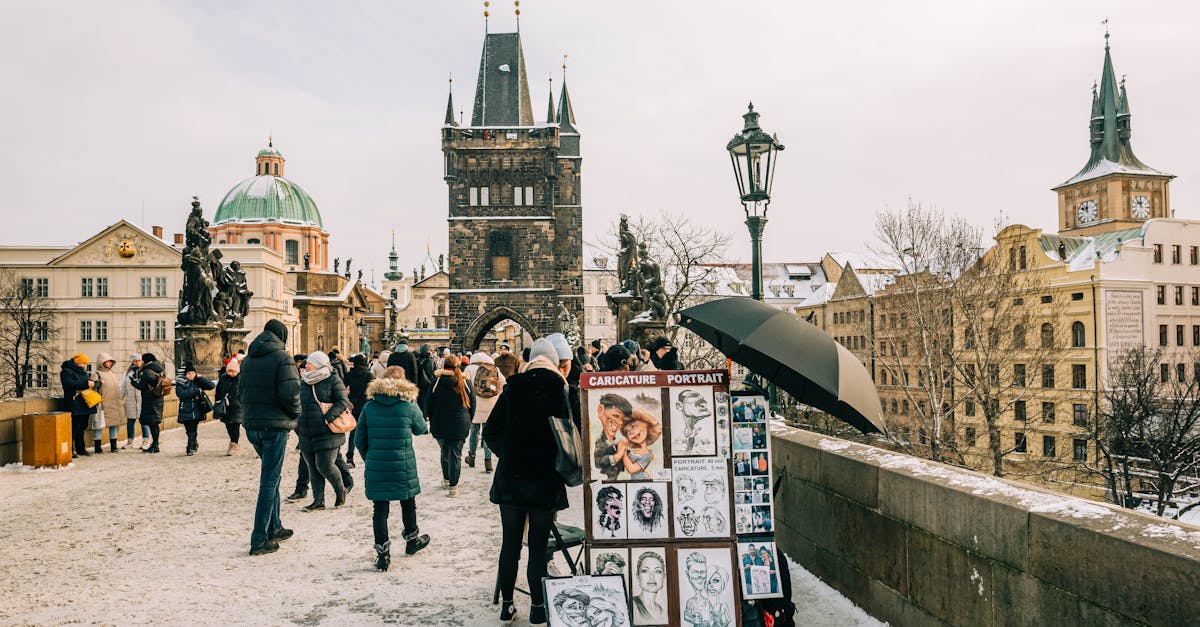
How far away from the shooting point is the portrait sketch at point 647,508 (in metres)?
4.68

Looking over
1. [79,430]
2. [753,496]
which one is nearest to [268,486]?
[753,496]

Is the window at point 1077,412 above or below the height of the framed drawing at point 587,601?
below

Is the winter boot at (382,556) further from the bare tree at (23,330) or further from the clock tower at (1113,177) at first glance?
the clock tower at (1113,177)

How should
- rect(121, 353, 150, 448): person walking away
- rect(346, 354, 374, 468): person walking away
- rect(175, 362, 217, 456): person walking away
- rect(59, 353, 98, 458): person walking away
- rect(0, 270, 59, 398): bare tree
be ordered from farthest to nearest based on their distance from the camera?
1. rect(0, 270, 59, 398): bare tree
2. rect(121, 353, 150, 448): person walking away
3. rect(175, 362, 217, 456): person walking away
4. rect(59, 353, 98, 458): person walking away
5. rect(346, 354, 374, 468): person walking away

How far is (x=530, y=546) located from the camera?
5.23 metres

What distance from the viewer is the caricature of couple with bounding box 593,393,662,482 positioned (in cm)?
470

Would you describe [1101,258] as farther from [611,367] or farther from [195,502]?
[195,502]

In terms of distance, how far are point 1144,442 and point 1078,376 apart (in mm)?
15599

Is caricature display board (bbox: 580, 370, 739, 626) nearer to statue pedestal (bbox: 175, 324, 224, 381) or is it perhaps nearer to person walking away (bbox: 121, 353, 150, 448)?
person walking away (bbox: 121, 353, 150, 448)

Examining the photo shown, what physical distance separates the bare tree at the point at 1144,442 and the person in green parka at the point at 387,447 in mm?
26036

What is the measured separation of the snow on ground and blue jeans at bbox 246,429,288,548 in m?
0.21

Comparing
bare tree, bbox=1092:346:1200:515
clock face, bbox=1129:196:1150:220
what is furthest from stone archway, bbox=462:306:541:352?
clock face, bbox=1129:196:1150:220

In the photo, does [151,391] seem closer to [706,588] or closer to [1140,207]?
[706,588]

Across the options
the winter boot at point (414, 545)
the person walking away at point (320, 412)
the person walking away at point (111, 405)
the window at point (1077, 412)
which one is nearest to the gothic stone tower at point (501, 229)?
the window at point (1077, 412)
